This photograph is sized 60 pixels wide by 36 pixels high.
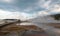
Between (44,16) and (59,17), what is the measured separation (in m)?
10.5

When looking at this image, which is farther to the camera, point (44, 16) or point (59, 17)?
point (44, 16)

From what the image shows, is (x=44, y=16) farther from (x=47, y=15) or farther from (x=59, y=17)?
(x=59, y=17)

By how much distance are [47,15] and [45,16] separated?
2.66 feet

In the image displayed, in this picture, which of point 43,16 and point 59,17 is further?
point 43,16

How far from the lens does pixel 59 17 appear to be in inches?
1364

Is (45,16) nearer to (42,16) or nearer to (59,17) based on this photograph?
(42,16)

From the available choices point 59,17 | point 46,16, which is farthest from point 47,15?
point 59,17

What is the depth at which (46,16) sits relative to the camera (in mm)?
44656

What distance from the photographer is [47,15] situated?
44.9m

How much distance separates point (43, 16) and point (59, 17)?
10.6 m

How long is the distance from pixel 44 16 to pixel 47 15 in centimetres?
114

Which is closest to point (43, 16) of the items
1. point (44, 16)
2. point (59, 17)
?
point (44, 16)

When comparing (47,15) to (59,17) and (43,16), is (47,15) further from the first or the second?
(59,17)

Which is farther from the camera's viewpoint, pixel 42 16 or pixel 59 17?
pixel 42 16
